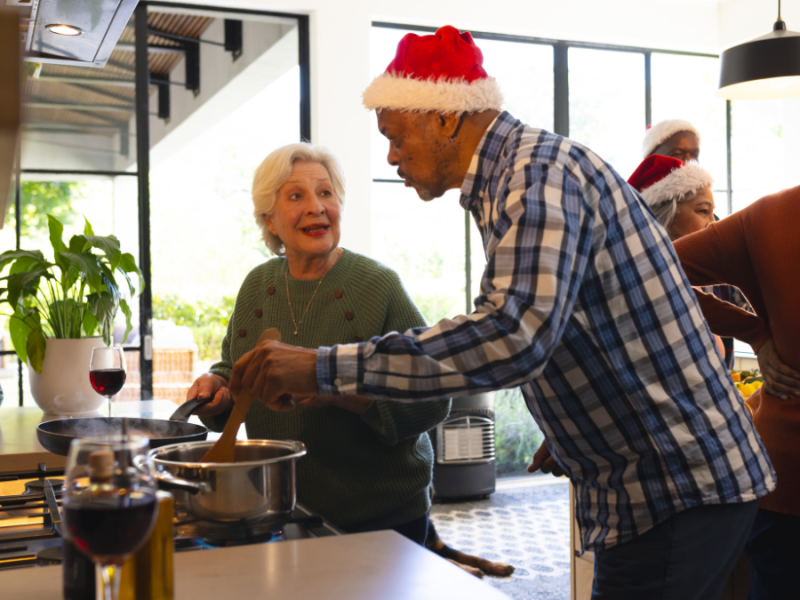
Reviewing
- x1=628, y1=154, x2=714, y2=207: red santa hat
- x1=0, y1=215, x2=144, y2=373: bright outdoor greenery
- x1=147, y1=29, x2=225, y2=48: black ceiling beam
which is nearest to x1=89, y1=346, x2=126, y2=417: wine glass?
x1=0, y1=215, x2=144, y2=373: bright outdoor greenery

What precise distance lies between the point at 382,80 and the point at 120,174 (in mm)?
3376

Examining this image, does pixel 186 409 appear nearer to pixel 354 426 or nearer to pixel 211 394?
pixel 211 394

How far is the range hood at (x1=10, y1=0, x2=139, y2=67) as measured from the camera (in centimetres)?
158

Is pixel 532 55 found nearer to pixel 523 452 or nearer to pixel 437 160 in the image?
pixel 523 452

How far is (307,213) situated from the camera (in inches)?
73.1

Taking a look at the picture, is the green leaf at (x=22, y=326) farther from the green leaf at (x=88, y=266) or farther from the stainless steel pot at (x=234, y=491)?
the stainless steel pot at (x=234, y=491)

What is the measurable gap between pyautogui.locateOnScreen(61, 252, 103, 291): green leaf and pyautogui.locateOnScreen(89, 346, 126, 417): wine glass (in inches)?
24.9

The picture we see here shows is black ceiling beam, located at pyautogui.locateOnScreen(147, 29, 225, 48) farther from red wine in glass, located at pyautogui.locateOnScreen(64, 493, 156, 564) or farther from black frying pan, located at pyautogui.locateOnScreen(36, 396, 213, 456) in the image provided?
red wine in glass, located at pyautogui.locateOnScreen(64, 493, 156, 564)

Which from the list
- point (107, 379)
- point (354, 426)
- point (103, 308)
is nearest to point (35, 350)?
point (103, 308)

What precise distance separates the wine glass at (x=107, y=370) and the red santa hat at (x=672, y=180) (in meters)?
1.46

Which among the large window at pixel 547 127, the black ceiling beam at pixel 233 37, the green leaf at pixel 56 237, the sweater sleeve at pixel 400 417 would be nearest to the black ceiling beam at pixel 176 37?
the black ceiling beam at pixel 233 37

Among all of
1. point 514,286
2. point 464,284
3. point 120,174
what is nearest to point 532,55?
point 464,284

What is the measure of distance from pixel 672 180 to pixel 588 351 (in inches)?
48.9

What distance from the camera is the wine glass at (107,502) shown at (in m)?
0.65
